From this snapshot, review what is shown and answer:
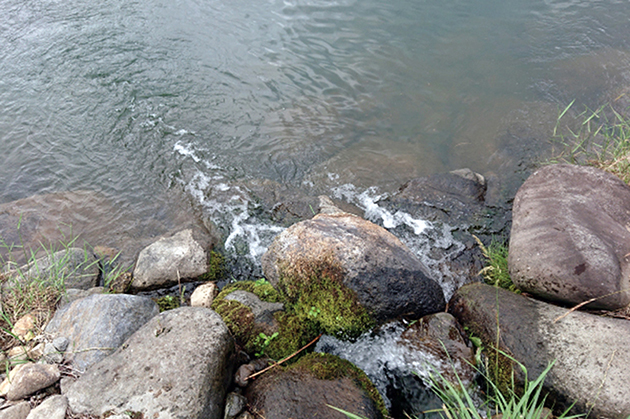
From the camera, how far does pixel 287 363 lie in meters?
3.38

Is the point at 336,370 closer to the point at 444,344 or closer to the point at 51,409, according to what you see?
the point at 444,344

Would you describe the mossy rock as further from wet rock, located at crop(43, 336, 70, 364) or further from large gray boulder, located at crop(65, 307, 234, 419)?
wet rock, located at crop(43, 336, 70, 364)

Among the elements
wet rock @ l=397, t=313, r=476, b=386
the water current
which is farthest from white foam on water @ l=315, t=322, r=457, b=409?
the water current

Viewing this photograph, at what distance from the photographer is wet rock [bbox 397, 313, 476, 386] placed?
10.9 ft

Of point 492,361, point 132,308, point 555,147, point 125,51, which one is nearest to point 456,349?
point 492,361

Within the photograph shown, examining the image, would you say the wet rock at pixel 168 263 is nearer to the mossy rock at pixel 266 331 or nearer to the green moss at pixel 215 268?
the green moss at pixel 215 268

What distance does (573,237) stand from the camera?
11.7 feet

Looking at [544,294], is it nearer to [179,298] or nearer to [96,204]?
[179,298]

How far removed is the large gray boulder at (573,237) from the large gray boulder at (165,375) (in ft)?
9.44

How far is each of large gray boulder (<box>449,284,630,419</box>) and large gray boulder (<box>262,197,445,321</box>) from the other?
535 mm

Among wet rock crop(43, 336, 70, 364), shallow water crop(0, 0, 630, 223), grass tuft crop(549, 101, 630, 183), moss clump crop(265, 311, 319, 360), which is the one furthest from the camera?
shallow water crop(0, 0, 630, 223)

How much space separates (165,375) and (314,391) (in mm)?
1124

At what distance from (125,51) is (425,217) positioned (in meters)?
7.98

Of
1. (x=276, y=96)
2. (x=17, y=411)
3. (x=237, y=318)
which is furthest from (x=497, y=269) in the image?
(x=276, y=96)
